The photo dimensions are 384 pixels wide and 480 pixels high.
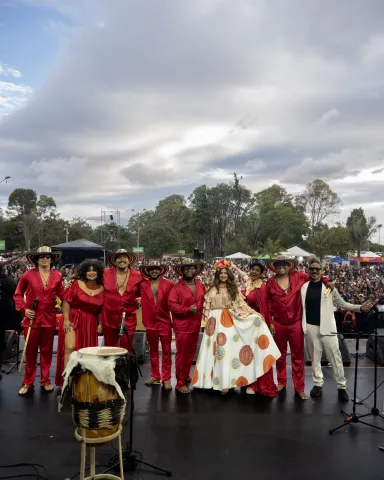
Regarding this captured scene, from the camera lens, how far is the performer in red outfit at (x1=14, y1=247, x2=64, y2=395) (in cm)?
469

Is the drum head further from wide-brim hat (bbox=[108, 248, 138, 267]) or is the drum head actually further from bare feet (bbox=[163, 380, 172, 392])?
bare feet (bbox=[163, 380, 172, 392])

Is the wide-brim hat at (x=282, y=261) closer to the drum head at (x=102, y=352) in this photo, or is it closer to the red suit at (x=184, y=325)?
the red suit at (x=184, y=325)

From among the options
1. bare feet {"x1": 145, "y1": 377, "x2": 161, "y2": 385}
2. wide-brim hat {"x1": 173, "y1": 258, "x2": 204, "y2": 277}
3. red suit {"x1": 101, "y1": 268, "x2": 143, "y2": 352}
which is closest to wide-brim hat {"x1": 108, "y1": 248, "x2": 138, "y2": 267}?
red suit {"x1": 101, "y1": 268, "x2": 143, "y2": 352}

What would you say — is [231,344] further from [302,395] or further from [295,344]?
[302,395]

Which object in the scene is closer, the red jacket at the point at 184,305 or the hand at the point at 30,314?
the hand at the point at 30,314

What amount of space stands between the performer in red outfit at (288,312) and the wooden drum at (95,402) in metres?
2.55

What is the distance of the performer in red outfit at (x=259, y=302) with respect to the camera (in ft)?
15.3

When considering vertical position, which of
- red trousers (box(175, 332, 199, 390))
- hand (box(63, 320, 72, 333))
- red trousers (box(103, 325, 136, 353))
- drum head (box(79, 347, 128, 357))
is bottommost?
red trousers (box(175, 332, 199, 390))

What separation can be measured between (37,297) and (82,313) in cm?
60

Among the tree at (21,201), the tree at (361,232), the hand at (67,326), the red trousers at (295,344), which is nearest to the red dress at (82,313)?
the hand at (67,326)

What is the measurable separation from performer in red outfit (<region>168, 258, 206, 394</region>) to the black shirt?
1295mm

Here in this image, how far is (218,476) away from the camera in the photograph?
2.98 meters

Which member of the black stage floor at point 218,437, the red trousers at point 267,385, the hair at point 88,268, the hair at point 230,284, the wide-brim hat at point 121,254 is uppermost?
the wide-brim hat at point 121,254

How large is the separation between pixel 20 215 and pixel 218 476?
52.7 metres
